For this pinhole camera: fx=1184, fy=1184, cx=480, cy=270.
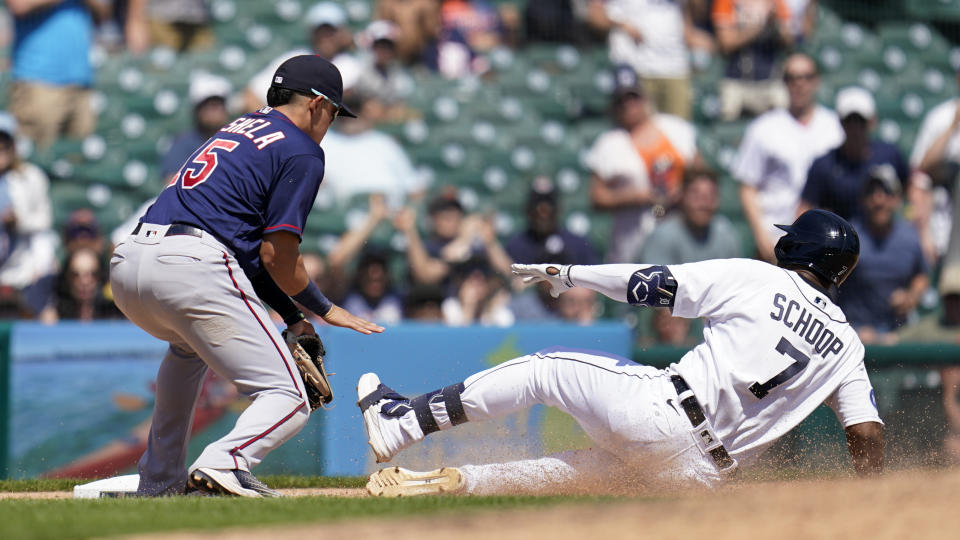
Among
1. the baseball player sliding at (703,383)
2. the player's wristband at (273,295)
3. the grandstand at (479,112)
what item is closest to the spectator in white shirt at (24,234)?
the grandstand at (479,112)

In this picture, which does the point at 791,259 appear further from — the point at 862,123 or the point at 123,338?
the point at 862,123

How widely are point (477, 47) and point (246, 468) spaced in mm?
7021

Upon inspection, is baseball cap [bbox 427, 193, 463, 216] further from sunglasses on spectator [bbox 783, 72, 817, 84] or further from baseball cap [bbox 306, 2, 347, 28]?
sunglasses on spectator [bbox 783, 72, 817, 84]

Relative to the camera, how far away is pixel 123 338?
6.53m

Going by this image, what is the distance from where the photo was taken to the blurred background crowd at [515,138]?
7992 mm

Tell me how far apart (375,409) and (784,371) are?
1641mm

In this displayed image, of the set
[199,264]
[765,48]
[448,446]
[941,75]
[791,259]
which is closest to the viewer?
[199,264]

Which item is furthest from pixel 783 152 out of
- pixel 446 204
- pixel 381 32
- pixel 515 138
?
pixel 381 32

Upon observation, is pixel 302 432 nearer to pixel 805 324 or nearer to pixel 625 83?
pixel 805 324

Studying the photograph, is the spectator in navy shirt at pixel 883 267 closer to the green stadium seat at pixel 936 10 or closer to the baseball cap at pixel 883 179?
the baseball cap at pixel 883 179

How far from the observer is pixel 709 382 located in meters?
4.58

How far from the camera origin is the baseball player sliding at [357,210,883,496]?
4551mm

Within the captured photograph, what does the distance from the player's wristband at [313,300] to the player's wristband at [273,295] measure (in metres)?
0.17

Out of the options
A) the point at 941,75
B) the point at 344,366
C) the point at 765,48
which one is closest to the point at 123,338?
the point at 344,366
